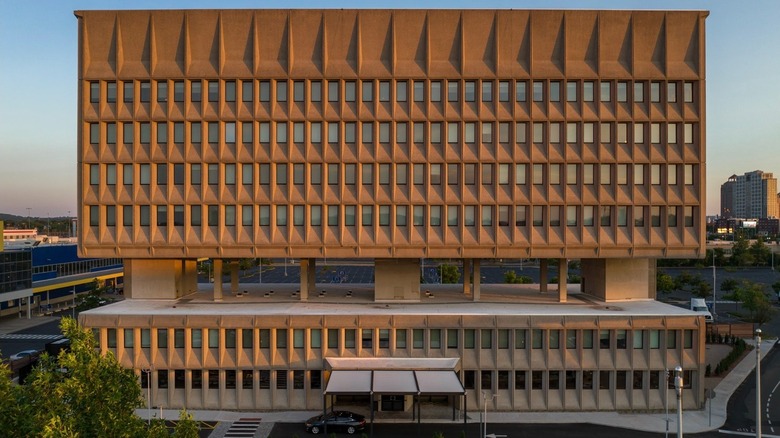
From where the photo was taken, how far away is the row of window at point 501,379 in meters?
44.5

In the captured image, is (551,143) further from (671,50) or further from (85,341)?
(85,341)

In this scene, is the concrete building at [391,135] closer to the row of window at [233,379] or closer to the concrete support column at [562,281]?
the concrete support column at [562,281]

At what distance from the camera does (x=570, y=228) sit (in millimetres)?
48438

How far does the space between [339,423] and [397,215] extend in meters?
19.0

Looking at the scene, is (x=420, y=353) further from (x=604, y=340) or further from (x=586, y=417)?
(x=604, y=340)

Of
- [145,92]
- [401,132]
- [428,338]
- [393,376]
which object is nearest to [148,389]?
[393,376]

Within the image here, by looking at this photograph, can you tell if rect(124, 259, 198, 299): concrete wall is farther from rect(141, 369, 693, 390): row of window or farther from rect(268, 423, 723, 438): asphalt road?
rect(268, 423, 723, 438): asphalt road

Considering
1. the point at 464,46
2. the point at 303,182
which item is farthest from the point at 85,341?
the point at 464,46

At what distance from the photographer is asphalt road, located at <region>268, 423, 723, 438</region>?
39.0 metres

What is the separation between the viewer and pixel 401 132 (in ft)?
159

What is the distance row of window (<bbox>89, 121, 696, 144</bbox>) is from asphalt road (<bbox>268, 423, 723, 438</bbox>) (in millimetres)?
A: 24949

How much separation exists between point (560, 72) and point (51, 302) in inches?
3773

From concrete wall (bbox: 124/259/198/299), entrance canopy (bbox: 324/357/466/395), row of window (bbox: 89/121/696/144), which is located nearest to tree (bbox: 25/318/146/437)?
entrance canopy (bbox: 324/357/466/395)

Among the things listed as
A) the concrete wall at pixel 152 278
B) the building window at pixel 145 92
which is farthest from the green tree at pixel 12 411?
the building window at pixel 145 92
